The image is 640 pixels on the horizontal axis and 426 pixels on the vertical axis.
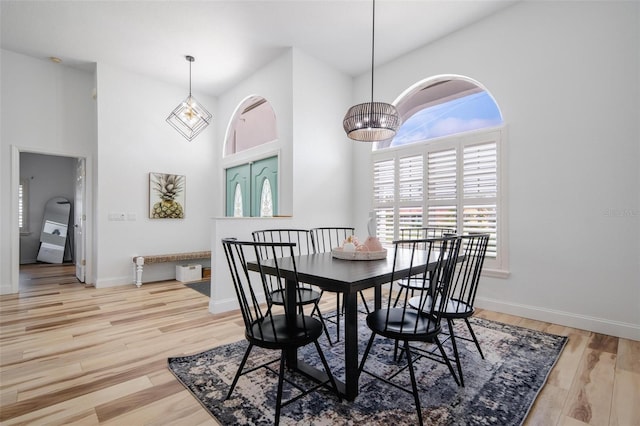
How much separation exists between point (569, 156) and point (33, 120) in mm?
6514

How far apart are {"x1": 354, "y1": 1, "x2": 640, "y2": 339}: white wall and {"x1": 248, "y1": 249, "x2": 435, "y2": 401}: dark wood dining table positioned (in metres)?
1.72

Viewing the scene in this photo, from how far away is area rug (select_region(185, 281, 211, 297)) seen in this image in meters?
4.23

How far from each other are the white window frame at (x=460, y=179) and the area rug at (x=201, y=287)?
8.87 ft

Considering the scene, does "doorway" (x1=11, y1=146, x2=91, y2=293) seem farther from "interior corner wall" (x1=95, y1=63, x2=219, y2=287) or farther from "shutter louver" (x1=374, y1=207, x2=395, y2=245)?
"shutter louver" (x1=374, y1=207, x2=395, y2=245)

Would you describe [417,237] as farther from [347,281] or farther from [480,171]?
[347,281]

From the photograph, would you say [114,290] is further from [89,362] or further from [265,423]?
[265,423]

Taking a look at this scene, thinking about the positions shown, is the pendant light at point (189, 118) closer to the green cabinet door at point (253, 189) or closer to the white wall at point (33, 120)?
the green cabinet door at point (253, 189)

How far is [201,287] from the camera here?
14.7ft

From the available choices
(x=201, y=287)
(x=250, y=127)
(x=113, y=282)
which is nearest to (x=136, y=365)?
(x=201, y=287)

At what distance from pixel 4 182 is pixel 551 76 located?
6.56m

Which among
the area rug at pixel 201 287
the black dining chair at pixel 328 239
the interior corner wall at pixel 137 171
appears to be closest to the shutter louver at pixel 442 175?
the black dining chair at pixel 328 239

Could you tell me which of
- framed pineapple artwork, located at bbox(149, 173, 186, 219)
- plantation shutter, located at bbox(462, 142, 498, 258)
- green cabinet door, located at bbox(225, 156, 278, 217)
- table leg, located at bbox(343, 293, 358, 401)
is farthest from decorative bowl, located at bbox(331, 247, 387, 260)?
framed pineapple artwork, located at bbox(149, 173, 186, 219)

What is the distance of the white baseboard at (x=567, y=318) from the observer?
2590mm

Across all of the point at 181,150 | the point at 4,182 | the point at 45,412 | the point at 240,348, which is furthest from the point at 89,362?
the point at 181,150
